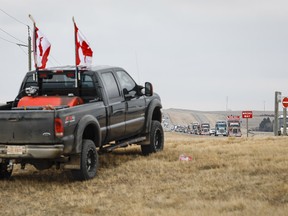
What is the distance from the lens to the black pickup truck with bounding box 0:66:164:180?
26.5 feet

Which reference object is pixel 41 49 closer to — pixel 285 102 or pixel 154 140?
pixel 154 140

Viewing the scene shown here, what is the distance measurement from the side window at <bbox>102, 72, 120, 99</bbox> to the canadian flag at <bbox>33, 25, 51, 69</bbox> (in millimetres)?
1296

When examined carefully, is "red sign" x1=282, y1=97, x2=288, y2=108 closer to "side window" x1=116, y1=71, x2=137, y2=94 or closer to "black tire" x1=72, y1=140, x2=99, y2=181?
"side window" x1=116, y1=71, x2=137, y2=94

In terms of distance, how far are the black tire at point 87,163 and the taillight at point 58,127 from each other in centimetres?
68

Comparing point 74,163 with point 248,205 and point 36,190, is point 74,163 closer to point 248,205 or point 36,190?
point 36,190

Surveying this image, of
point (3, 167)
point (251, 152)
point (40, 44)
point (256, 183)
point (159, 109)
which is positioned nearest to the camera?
point (256, 183)

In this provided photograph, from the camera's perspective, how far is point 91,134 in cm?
916

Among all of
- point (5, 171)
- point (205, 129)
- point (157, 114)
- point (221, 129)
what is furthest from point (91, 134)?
point (205, 129)

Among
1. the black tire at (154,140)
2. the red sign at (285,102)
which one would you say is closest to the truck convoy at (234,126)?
the red sign at (285,102)

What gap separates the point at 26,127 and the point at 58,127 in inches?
23.0

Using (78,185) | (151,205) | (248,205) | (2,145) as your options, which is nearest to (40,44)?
(2,145)

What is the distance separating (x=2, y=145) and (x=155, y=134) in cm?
434

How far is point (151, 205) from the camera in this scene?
6707 millimetres

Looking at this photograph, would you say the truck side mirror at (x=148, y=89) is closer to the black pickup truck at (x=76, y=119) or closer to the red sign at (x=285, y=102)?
the black pickup truck at (x=76, y=119)
